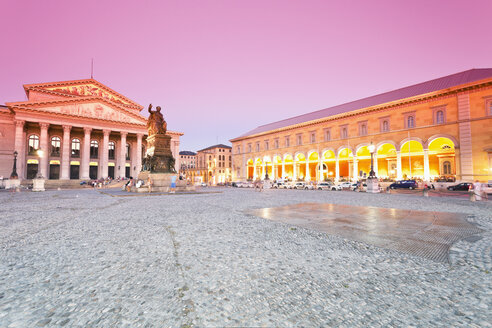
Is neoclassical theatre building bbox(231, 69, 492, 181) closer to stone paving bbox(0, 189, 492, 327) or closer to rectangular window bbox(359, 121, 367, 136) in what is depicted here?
rectangular window bbox(359, 121, 367, 136)

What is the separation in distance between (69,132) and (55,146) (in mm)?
7001

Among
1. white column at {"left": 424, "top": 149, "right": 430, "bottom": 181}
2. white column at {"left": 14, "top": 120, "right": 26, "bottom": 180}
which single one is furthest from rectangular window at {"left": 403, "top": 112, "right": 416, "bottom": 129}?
white column at {"left": 14, "top": 120, "right": 26, "bottom": 180}

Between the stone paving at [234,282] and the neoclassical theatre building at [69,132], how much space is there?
150 feet

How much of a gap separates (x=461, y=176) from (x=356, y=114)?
18.4 meters

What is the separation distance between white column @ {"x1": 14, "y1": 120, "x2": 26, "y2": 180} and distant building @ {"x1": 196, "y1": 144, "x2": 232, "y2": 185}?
170 ft

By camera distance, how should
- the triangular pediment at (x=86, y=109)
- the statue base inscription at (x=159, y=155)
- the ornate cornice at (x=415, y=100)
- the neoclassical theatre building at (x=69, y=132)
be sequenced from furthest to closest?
the neoclassical theatre building at (x=69, y=132) → the triangular pediment at (x=86, y=109) → the ornate cornice at (x=415, y=100) → the statue base inscription at (x=159, y=155)

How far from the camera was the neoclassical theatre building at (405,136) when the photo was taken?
97.6ft

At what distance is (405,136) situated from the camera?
36250 millimetres

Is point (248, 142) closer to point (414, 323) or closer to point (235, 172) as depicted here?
point (235, 172)

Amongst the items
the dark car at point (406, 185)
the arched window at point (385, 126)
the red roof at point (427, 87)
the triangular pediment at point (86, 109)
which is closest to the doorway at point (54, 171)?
the triangular pediment at point (86, 109)

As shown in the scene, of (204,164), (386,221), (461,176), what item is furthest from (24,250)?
(204,164)

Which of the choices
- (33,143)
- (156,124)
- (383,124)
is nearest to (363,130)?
(383,124)

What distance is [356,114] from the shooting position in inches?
1665

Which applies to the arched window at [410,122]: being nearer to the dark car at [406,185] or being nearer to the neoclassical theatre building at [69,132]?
the dark car at [406,185]
